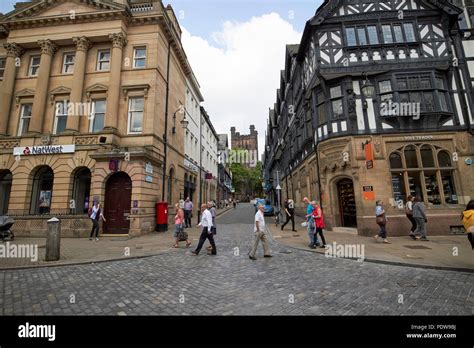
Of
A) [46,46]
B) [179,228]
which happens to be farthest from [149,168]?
[46,46]

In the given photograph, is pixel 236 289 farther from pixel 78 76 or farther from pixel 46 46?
pixel 46 46

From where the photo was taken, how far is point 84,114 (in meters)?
15.4

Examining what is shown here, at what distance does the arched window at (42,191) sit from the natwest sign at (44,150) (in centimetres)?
119

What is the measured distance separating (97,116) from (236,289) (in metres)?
16.4

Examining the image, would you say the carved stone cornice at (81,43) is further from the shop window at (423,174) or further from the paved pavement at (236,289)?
the shop window at (423,174)

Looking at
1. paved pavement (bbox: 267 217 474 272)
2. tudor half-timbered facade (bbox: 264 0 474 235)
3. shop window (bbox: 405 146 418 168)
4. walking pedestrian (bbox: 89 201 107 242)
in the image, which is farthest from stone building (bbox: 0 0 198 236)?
shop window (bbox: 405 146 418 168)

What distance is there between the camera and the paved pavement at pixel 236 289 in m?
3.89

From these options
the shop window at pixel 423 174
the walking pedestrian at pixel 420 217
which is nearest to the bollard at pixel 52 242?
the walking pedestrian at pixel 420 217

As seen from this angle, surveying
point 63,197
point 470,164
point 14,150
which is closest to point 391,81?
point 470,164

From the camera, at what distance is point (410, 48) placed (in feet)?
42.8

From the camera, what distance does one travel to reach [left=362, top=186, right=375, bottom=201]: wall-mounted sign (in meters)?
11.8

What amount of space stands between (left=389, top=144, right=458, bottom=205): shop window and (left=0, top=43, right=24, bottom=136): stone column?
26.7m

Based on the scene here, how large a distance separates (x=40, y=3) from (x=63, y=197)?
1568cm
